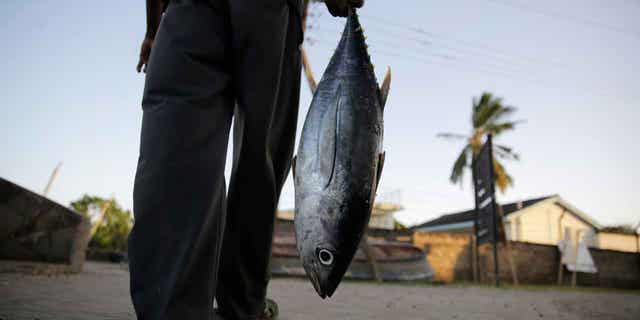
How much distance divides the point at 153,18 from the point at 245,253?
0.99 meters

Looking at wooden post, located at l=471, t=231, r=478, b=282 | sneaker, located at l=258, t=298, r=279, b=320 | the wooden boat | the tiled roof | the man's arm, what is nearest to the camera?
the man's arm

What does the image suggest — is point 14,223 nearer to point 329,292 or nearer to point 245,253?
point 245,253

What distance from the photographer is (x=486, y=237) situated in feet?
36.4

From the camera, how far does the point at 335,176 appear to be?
1371mm

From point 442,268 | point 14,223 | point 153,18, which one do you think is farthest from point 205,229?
point 442,268

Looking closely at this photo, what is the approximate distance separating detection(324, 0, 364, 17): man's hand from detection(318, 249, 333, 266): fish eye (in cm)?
118

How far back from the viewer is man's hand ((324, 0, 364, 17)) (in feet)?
6.40

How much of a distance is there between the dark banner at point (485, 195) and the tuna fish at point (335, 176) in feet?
31.7

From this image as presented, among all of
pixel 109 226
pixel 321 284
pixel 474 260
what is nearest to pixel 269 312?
pixel 321 284

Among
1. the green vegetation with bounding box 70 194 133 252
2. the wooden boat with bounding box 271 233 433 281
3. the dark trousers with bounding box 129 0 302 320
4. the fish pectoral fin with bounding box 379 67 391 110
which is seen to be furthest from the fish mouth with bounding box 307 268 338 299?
the green vegetation with bounding box 70 194 133 252

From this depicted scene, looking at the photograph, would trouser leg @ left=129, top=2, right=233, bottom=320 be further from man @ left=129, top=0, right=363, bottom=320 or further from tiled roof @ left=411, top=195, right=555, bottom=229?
tiled roof @ left=411, top=195, right=555, bottom=229

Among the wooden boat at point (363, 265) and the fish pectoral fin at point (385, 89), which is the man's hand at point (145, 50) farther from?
the wooden boat at point (363, 265)

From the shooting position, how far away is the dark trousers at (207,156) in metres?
1.03

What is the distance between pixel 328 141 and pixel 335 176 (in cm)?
14
